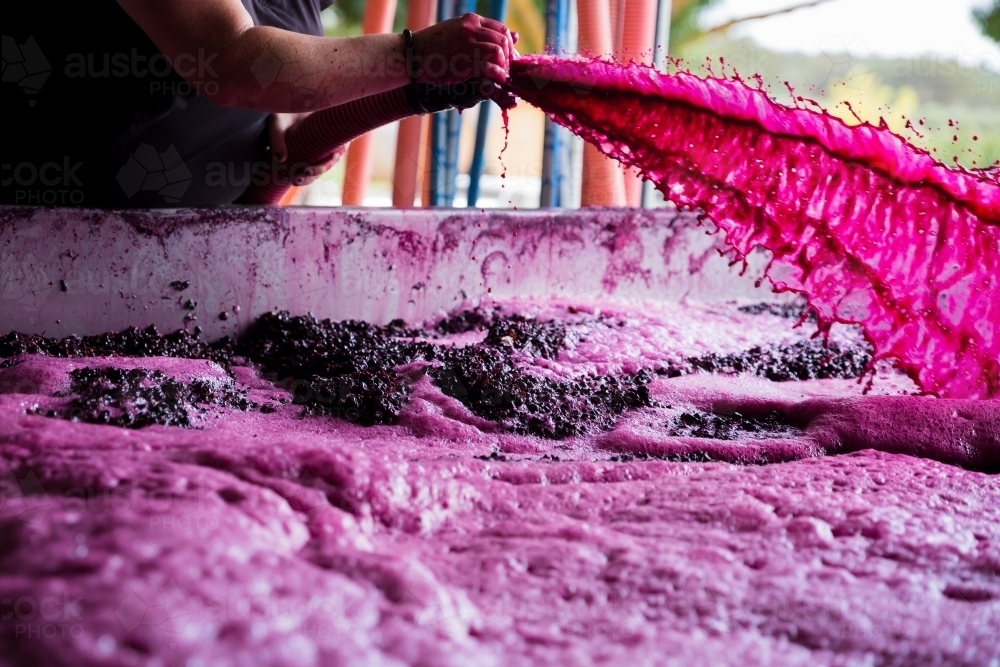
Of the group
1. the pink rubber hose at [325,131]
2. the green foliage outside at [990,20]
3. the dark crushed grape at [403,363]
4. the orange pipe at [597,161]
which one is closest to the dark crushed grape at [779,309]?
the dark crushed grape at [403,363]

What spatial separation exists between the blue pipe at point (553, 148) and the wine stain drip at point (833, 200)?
163 cm

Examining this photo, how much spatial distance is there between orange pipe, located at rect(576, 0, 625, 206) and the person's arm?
1.45 meters

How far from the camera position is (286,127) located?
2383mm

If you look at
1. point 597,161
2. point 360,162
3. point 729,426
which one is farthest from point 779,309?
point 360,162

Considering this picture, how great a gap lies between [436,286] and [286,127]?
706 millimetres

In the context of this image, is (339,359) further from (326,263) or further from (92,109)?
(92,109)

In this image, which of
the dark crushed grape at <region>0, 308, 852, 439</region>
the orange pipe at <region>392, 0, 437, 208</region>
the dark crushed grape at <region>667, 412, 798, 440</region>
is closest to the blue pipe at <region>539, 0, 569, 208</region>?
the orange pipe at <region>392, 0, 437, 208</region>

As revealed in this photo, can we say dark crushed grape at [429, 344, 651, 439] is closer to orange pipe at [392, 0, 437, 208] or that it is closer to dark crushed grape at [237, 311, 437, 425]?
dark crushed grape at [237, 311, 437, 425]

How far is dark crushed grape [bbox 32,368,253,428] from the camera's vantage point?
1.16 m

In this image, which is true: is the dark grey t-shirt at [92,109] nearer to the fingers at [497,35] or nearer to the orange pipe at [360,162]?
the fingers at [497,35]

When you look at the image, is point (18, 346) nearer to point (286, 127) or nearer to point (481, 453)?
point (481, 453)

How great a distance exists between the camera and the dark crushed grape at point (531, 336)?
172 centimetres

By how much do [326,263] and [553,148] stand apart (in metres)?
1.43

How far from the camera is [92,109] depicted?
178 cm
